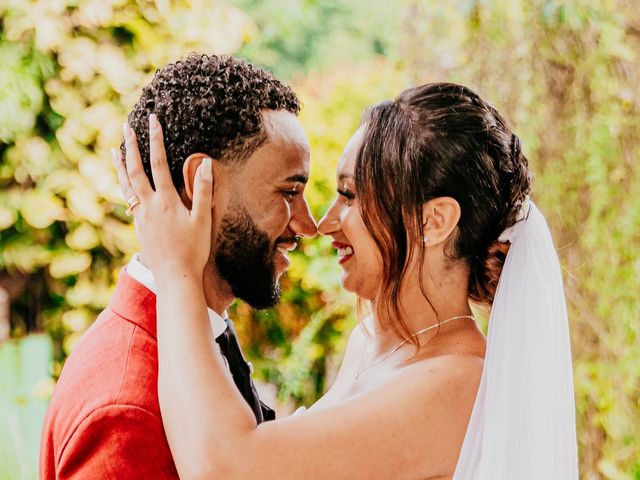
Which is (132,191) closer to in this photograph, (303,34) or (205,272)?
(205,272)

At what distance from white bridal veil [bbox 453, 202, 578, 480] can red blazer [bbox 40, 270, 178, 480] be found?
74 centimetres

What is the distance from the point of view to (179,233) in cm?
173

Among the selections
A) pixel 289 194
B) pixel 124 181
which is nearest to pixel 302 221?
pixel 289 194

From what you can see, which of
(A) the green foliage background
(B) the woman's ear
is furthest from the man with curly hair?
(A) the green foliage background

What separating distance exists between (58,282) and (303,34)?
4750 mm

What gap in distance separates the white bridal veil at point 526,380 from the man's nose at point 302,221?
0.50 metres

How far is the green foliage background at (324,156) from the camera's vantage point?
3.31 metres

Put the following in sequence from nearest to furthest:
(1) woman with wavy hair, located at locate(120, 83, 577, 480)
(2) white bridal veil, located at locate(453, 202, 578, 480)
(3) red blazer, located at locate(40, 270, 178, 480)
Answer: (3) red blazer, located at locate(40, 270, 178, 480), (1) woman with wavy hair, located at locate(120, 83, 577, 480), (2) white bridal veil, located at locate(453, 202, 578, 480)

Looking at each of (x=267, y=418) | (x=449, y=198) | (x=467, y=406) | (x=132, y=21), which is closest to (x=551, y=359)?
(x=467, y=406)

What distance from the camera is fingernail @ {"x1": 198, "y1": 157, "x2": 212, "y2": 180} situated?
1.77 meters

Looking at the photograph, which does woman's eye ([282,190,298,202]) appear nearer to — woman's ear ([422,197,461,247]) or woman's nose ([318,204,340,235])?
woman's nose ([318,204,340,235])

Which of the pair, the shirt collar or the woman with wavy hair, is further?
the shirt collar

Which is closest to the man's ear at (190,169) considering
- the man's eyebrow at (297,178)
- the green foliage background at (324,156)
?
the man's eyebrow at (297,178)

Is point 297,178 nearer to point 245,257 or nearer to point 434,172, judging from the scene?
point 245,257
